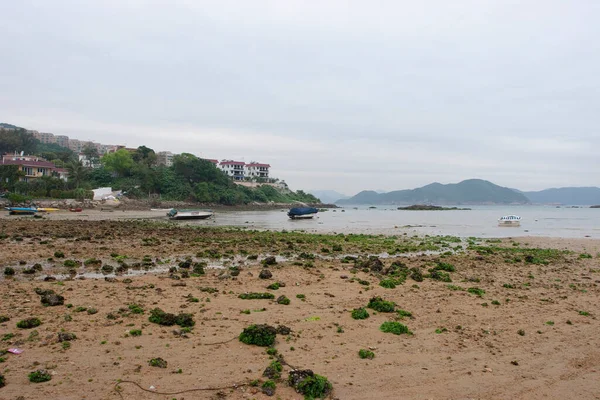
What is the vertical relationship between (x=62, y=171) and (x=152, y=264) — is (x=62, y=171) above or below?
above

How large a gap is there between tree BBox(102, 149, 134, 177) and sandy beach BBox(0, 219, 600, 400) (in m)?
103

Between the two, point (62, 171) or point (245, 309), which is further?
point (62, 171)

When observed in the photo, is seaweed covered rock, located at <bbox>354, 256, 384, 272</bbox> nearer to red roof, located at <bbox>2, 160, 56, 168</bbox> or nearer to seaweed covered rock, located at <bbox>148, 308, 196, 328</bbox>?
seaweed covered rock, located at <bbox>148, 308, 196, 328</bbox>

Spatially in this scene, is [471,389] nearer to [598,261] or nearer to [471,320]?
[471,320]

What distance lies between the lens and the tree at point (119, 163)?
367 ft

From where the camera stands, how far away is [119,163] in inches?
4390

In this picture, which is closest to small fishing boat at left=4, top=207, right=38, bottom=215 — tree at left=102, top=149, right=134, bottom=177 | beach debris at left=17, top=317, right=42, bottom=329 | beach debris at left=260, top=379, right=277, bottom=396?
beach debris at left=17, top=317, right=42, bottom=329

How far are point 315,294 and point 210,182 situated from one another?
110881 mm

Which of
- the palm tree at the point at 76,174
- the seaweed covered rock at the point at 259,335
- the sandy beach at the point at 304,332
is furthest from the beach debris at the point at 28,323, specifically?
the palm tree at the point at 76,174

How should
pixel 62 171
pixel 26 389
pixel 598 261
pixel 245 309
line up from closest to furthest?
pixel 26 389 → pixel 245 309 → pixel 598 261 → pixel 62 171

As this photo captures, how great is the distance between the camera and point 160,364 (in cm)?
703

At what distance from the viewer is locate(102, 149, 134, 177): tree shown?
11181cm

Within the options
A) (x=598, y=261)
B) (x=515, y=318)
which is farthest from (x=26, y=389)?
(x=598, y=261)

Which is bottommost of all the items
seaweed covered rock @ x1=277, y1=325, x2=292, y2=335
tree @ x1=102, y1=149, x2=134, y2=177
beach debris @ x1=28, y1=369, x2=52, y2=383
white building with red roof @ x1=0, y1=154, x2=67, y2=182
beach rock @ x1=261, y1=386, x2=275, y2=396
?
beach rock @ x1=261, y1=386, x2=275, y2=396
